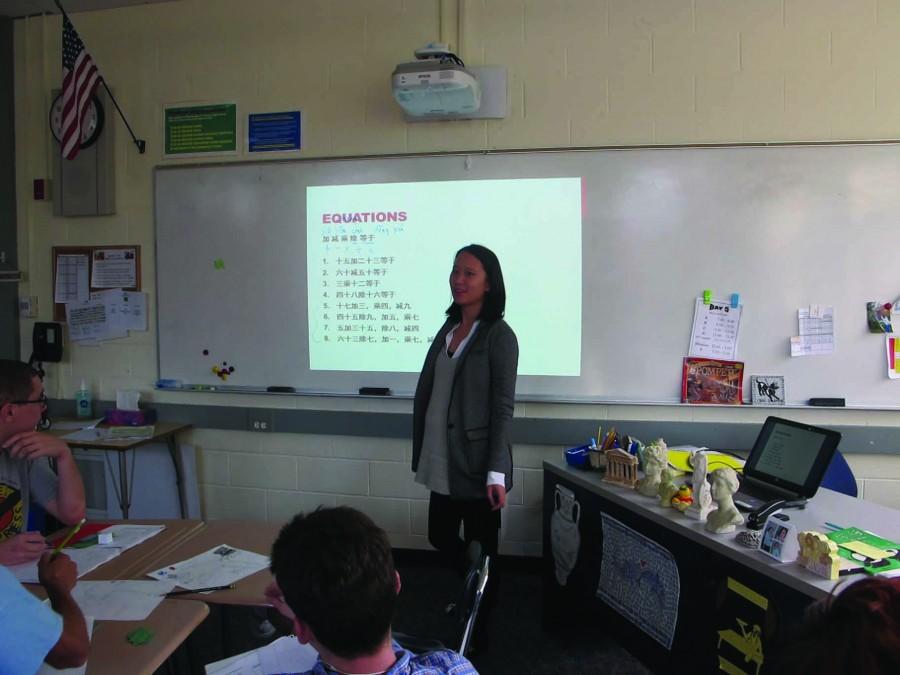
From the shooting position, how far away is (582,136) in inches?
113

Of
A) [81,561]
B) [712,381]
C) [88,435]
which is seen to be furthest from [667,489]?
[88,435]

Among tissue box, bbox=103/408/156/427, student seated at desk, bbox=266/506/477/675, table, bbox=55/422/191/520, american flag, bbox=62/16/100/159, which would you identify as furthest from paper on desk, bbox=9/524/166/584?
american flag, bbox=62/16/100/159

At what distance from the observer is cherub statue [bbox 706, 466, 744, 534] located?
1.64m

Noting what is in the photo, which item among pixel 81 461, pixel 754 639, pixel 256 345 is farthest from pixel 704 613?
pixel 81 461

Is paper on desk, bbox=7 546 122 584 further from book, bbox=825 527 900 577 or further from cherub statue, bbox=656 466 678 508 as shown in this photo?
book, bbox=825 527 900 577

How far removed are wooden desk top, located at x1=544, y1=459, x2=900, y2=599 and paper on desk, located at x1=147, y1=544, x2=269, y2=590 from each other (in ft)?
→ 3.92

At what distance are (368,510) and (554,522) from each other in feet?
3.91

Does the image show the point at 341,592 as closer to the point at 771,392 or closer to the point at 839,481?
the point at 839,481

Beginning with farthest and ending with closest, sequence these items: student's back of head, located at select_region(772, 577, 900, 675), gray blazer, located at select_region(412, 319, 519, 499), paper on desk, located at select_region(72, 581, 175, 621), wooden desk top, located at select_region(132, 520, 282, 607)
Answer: gray blazer, located at select_region(412, 319, 519, 499)
wooden desk top, located at select_region(132, 520, 282, 607)
paper on desk, located at select_region(72, 581, 175, 621)
student's back of head, located at select_region(772, 577, 900, 675)

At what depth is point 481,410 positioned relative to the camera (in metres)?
2.16

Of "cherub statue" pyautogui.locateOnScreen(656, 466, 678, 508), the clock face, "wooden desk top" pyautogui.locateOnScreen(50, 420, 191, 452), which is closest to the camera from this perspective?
"cherub statue" pyautogui.locateOnScreen(656, 466, 678, 508)

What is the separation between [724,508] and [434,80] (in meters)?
2.10

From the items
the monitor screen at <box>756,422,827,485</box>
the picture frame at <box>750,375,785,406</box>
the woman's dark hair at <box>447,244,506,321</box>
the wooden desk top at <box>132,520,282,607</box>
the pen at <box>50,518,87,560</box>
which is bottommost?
the wooden desk top at <box>132,520,282,607</box>

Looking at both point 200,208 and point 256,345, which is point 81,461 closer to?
point 256,345
